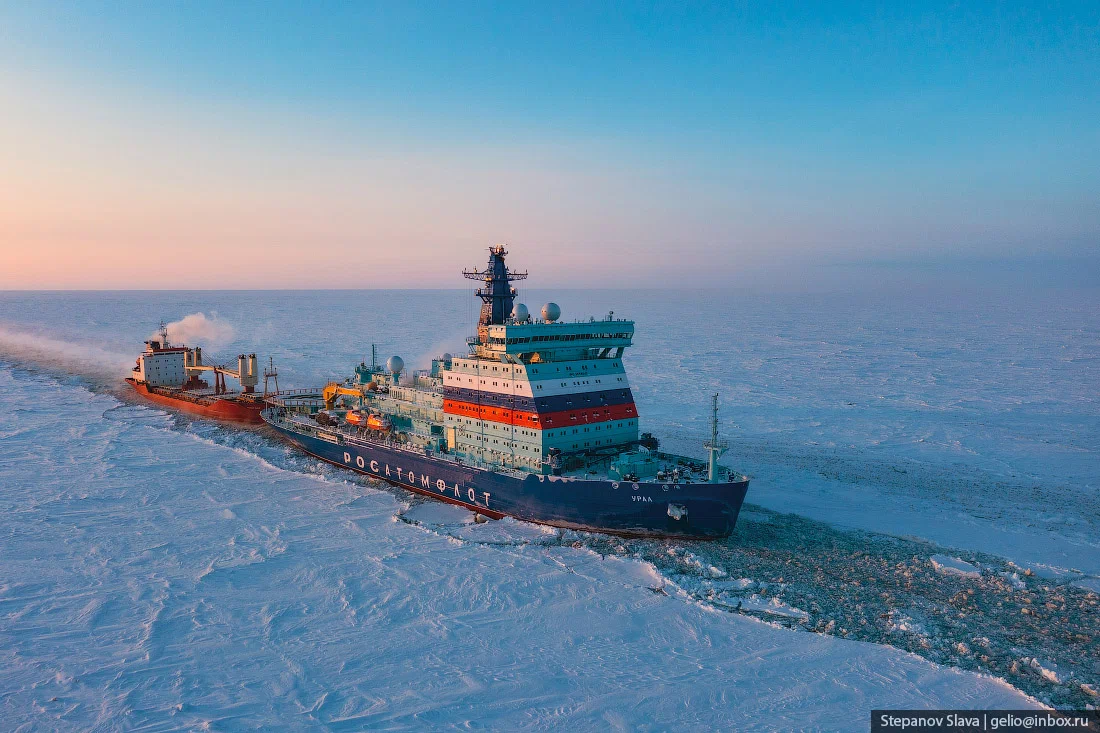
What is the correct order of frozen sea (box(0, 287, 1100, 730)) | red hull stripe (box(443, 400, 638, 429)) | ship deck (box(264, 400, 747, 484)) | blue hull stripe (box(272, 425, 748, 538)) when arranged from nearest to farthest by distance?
frozen sea (box(0, 287, 1100, 730)) < blue hull stripe (box(272, 425, 748, 538)) < ship deck (box(264, 400, 747, 484)) < red hull stripe (box(443, 400, 638, 429))

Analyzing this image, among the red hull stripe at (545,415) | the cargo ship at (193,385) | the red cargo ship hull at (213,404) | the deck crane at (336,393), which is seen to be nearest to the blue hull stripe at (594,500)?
the red hull stripe at (545,415)

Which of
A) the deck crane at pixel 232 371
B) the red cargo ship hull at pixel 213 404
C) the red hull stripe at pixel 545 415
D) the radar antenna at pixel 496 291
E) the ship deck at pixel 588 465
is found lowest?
the red cargo ship hull at pixel 213 404

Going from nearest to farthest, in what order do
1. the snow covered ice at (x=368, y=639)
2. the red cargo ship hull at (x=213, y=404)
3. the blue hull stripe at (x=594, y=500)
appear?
the snow covered ice at (x=368, y=639)
the blue hull stripe at (x=594, y=500)
the red cargo ship hull at (x=213, y=404)

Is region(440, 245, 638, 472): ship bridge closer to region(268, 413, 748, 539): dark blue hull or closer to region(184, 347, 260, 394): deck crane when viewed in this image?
region(268, 413, 748, 539): dark blue hull

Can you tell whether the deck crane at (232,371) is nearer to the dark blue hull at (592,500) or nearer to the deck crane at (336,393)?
the deck crane at (336,393)

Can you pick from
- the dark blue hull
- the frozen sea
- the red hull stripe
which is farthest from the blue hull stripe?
the red hull stripe

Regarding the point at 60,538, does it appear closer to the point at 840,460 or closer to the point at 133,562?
the point at 133,562
